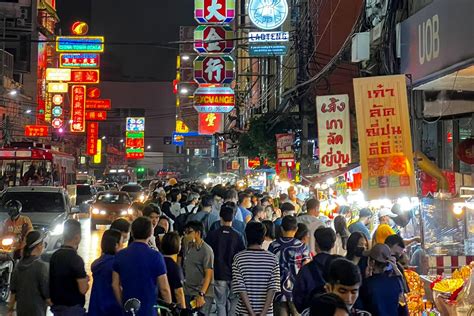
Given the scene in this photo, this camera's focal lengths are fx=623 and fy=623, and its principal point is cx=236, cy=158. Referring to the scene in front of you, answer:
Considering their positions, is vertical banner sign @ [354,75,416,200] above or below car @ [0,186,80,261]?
above

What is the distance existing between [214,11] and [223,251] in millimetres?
19970

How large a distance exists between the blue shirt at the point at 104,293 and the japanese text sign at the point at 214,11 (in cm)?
2171

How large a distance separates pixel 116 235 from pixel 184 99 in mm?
87145

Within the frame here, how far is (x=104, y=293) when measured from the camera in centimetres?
641

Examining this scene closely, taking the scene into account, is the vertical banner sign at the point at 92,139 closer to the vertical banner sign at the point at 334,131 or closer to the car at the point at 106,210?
the car at the point at 106,210

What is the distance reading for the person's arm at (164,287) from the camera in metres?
6.29

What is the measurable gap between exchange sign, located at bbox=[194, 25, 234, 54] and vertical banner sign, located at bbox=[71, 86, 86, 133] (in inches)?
876

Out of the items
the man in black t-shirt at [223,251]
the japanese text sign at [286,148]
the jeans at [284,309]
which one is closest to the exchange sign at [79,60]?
the japanese text sign at [286,148]

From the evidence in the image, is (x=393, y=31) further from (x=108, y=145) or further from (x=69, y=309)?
(x=108, y=145)

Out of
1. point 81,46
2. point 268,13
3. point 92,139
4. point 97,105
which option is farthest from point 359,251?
point 92,139

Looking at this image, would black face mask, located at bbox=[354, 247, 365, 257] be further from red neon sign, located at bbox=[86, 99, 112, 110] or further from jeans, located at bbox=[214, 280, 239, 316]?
red neon sign, located at bbox=[86, 99, 112, 110]

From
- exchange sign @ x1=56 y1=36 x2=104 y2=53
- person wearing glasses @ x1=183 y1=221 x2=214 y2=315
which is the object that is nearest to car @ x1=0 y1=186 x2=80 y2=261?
person wearing glasses @ x1=183 y1=221 x2=214 y2=315

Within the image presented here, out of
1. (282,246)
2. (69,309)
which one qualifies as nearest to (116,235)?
(69,309)

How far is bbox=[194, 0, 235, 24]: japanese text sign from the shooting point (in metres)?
27.0
